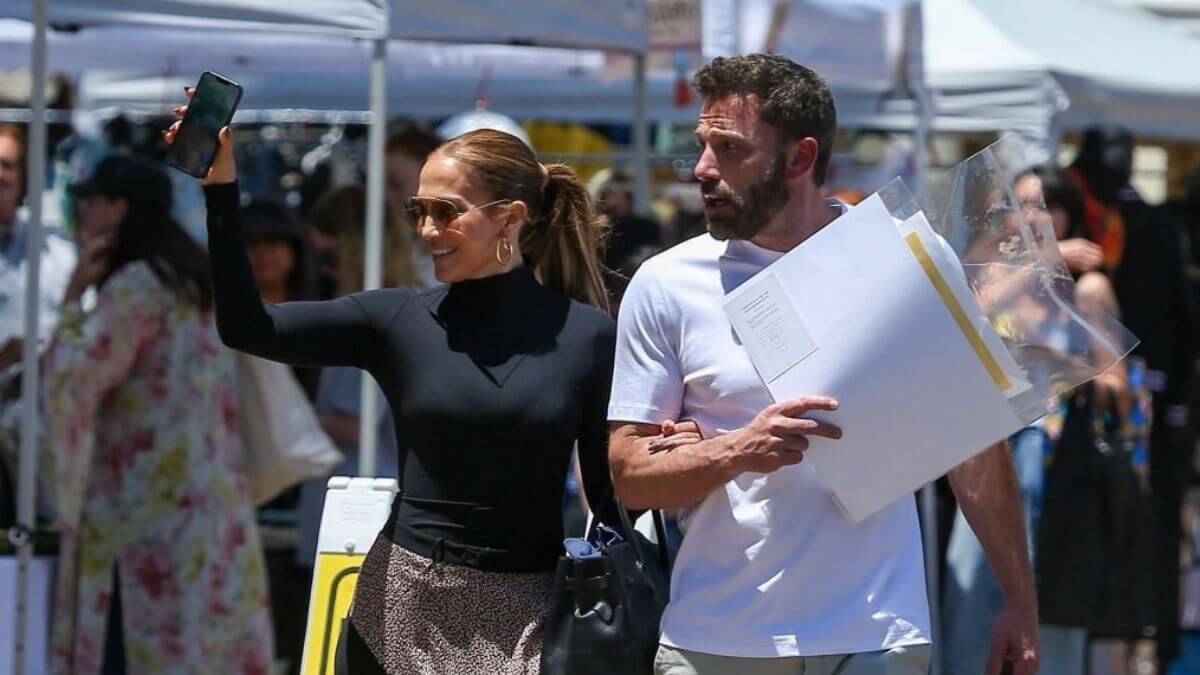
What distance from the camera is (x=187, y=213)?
757 cm

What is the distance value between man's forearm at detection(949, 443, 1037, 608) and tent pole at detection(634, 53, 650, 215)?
13.9ft

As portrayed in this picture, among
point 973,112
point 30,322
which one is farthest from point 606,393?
point 973,112

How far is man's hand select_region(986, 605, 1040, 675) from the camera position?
3.16m

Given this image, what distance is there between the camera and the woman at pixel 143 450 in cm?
559

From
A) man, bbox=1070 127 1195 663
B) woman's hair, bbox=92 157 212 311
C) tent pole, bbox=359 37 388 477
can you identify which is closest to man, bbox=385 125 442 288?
woman's hair, bbox=92 157 212 311

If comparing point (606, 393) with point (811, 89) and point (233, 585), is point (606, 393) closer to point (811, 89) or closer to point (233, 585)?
point (811, 89)

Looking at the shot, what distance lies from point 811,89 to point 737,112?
13 centimetres

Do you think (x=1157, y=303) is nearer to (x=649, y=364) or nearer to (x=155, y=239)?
(x=155, y=239)

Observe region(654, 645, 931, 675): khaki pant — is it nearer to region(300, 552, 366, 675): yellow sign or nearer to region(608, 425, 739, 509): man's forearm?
region(608, 425, 739, 509): man's forearm

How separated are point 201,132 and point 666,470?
3.07 ft

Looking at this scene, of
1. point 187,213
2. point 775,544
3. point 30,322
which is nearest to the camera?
point 775,544

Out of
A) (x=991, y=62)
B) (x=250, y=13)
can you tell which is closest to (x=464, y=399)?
(x=250, y=13)

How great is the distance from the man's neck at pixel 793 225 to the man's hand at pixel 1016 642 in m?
0.70

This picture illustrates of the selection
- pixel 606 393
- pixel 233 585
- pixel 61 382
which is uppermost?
pixel 606 393
